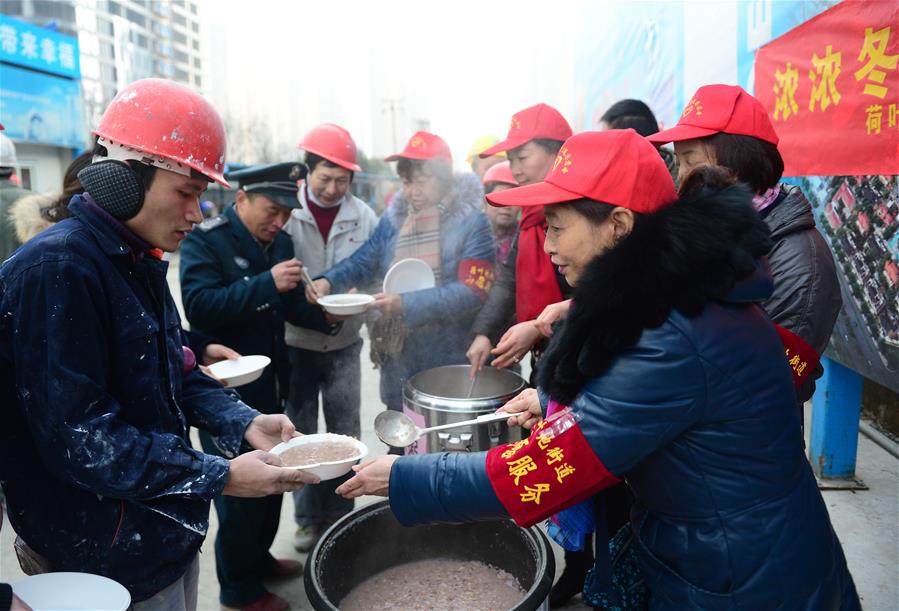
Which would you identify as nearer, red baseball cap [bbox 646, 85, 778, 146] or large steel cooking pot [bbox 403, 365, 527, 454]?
red baseball cap [bbox 646, 85, 778, 146]

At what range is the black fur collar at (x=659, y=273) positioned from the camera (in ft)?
4.12

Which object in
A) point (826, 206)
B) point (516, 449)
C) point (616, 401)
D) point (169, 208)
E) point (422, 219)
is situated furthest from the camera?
point (422, 219)

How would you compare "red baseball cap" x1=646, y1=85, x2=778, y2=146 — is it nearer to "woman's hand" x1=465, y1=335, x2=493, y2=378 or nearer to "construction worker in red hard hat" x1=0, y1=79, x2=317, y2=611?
"woman's hand" x1=465, y1=335, x2=493, y2=378

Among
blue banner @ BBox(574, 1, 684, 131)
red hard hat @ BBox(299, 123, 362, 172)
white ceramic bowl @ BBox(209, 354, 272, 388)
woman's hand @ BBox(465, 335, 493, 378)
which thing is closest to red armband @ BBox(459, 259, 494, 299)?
woman's hand @ BBox(465, 335, 493, 378)

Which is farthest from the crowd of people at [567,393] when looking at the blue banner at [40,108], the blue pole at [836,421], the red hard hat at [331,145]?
the blue banner at [40,108]

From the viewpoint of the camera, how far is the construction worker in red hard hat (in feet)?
4.29

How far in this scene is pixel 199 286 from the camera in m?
2.76

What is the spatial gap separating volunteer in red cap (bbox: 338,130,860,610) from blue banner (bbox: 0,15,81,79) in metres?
24.7

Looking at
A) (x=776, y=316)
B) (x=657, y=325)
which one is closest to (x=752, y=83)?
(x=776, y=316)

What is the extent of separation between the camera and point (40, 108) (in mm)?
→ 21609

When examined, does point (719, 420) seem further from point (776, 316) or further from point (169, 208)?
point (169, 208)

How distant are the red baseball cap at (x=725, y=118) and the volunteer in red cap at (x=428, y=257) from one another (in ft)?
4.88

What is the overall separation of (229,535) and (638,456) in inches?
89.8

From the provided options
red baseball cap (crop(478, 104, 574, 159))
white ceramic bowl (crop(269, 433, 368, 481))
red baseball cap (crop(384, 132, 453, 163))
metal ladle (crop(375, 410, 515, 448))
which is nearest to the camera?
white ceramic bowl (crop(269, 433, 368, 481))
